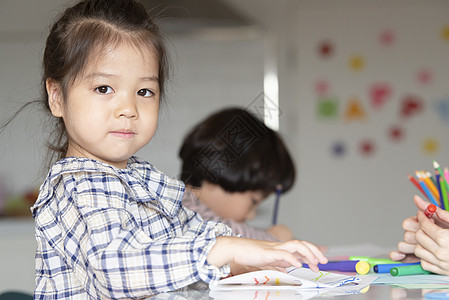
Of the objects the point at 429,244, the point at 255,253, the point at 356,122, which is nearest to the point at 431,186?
the point at 429,244

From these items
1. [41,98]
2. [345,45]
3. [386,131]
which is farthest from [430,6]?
[41,98]

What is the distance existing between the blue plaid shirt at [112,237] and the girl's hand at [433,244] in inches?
15.1

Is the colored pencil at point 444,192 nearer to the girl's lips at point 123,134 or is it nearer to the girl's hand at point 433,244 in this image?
the girl's hand at point 433,244

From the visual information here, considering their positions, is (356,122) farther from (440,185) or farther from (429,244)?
(429,244)

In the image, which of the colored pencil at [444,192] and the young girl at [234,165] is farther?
the young girl at [234,165]

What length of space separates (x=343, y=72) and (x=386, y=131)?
1.41 ft

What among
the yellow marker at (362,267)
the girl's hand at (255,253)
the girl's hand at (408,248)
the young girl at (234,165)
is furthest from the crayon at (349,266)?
the young girl at (234,165)

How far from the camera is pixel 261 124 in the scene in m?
1.90

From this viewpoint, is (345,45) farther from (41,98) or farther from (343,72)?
(41,98)

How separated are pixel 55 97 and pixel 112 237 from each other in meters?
0.30

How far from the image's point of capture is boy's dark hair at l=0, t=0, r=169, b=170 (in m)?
0.94

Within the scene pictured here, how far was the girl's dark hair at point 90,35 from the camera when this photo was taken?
0.94m

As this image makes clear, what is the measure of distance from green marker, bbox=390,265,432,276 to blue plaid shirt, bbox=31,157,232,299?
32cm

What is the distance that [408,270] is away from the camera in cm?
102
